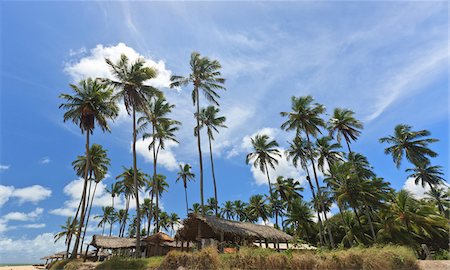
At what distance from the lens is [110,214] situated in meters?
59.8

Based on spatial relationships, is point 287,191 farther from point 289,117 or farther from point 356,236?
point 289,117

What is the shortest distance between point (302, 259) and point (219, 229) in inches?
266

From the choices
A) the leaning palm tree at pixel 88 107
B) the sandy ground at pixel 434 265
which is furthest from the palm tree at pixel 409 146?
the leaning palm tree at pixel 88 107

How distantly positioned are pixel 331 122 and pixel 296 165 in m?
8.07

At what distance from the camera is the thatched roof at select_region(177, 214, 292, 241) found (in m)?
18.8

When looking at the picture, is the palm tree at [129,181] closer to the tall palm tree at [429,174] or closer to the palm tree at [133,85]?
the palm tree at [133,85]

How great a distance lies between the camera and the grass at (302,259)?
1220 centimetres

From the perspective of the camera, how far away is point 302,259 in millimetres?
12992

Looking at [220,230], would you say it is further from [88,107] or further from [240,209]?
[240,209]

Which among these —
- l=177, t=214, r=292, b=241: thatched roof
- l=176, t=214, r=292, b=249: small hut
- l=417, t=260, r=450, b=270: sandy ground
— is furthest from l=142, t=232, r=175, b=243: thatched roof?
l=417, t=260, r=450, b=270: sandy ground

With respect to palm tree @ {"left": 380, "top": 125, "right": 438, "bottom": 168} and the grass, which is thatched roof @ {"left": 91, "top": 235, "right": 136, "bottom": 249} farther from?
palm tree @ {"left": 380, "top": 125, "right": 438, "bottom": 168}

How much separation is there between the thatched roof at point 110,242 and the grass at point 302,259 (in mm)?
21766

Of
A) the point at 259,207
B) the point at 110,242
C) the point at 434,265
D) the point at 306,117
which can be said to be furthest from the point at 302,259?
the point at 259,207

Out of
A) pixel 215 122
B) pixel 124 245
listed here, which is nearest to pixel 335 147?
pixel 215 122
